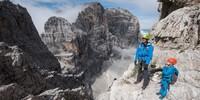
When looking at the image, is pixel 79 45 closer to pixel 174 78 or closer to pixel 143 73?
pixel 143 73

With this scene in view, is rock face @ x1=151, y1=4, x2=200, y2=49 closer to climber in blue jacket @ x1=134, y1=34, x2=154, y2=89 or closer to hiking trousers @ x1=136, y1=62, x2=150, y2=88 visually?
hiking trousers @ x1=136, y1=62, x2=150, y2=88

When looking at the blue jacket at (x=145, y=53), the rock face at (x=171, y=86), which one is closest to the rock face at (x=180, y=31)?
the rock face at (x=171, y=86)

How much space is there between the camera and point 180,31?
24.1 meters

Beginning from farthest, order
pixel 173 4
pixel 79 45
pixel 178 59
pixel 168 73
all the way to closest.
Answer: pixel 79 45 → pixel 173 4 → pixel 178 59 → pixel 168 73

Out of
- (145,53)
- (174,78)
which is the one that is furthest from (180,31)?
(145,53)

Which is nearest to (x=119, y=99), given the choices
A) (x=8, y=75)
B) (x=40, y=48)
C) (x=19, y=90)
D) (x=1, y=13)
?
(x=19, y=90)

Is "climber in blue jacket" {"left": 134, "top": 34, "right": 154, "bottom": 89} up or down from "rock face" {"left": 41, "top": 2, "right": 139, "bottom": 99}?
up

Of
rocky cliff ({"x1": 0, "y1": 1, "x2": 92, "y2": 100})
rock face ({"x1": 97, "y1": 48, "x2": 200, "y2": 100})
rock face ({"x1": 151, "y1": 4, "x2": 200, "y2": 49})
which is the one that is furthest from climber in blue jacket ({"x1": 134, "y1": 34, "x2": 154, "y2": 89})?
rocky cliff ({"x1": 0, "y1": 1, "x2": 92, "y2": 100})

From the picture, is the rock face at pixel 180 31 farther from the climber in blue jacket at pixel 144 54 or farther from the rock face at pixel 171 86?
the climber in blue jacket at pixel 144 54

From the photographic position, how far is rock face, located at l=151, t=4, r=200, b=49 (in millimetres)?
23531

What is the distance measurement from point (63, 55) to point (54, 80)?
321ft

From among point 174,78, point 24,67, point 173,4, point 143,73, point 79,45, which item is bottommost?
point 79,45

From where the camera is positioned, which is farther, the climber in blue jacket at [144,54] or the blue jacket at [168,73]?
the climber in blue jacket at [144,54]

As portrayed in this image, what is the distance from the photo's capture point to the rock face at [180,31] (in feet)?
77.2
